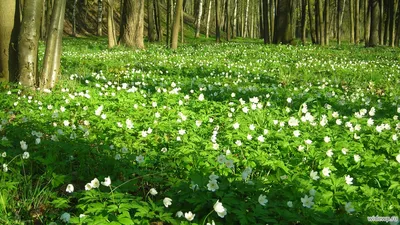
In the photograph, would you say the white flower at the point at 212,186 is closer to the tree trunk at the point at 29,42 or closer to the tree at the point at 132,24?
the tree trunk at the point at 29,42

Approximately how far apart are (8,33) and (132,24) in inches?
477

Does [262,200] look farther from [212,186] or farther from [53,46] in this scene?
[53,46]

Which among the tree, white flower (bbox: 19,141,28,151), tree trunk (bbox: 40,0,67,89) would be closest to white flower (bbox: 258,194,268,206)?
white flower (bbox: 19,141,28,151)

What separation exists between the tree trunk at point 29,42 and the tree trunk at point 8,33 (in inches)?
16.4

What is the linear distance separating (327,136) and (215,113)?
1.74 metres

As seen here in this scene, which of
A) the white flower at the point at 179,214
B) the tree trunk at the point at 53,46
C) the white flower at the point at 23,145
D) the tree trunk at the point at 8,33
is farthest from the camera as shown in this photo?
the tree trunk at the point at 8,33

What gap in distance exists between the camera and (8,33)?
7.19m

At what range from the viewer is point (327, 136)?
13.3ft

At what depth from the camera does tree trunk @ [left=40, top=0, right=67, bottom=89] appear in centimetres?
694

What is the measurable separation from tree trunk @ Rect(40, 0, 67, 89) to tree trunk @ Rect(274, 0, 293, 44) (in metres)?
15.7

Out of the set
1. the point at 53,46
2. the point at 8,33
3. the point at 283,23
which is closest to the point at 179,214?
the point at 53,46

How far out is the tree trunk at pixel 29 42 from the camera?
654 cm

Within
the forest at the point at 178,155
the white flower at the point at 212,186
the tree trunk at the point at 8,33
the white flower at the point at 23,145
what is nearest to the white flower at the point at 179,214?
the forest at the point at 178,155

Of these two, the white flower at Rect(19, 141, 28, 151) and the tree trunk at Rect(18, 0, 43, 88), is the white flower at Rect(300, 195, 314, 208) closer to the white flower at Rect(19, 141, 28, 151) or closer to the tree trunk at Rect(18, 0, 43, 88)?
the white flower at Rect(19, 141, 28, 151)
